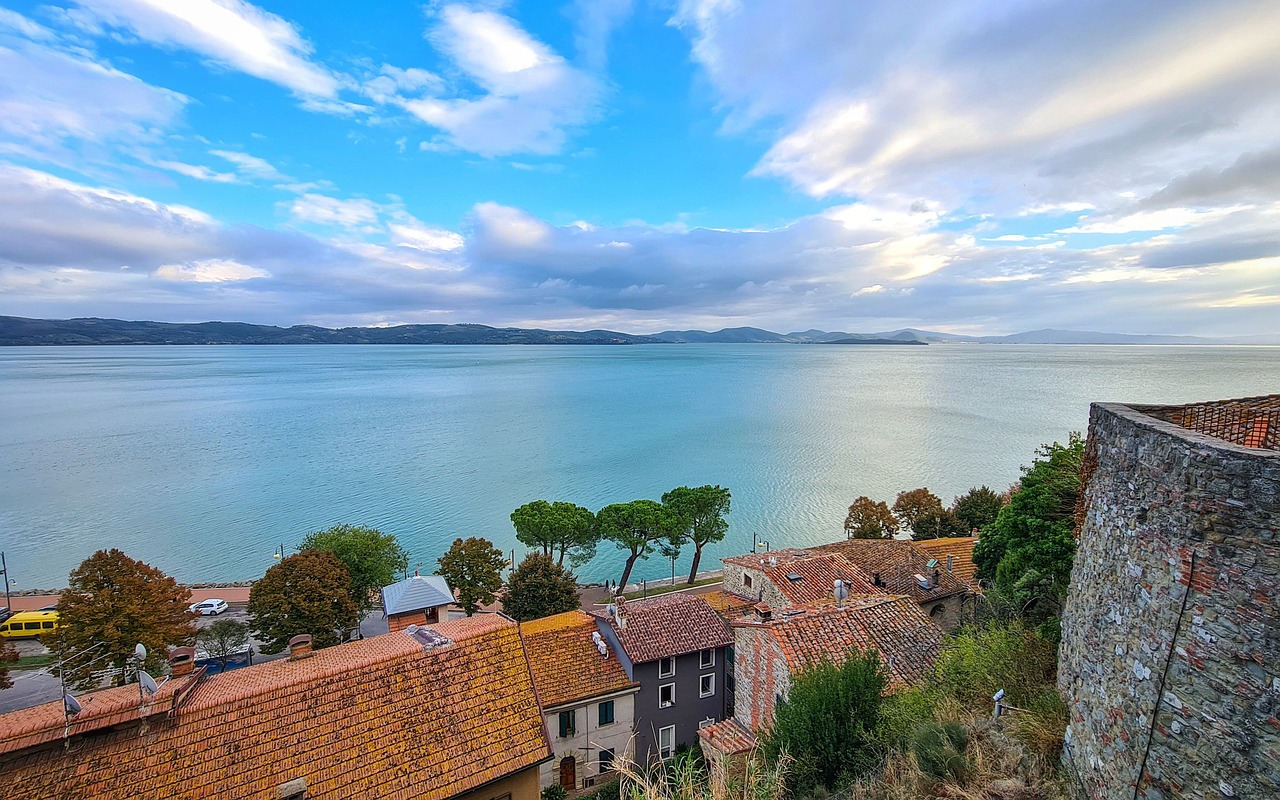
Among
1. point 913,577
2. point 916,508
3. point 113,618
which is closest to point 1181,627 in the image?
point 913,577

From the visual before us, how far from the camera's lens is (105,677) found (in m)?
20.8

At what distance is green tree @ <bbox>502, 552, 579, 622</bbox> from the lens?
2702 centimetres

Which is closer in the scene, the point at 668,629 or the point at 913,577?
the point at 668,629

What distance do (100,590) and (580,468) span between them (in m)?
45.0

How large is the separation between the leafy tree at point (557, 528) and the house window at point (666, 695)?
1560 centimetres

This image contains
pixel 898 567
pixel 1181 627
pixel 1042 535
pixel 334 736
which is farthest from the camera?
pixel 898 567

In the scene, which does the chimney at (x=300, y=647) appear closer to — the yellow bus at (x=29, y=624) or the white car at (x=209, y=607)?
the white car at (x=209, y=607)

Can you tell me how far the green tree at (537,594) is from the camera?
27.0m

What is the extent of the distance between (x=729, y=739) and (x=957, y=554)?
20.2m

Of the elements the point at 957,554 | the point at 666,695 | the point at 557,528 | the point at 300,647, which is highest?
the point at 300,647

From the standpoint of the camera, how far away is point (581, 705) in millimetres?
18156

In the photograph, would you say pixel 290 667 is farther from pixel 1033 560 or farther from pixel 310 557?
pixel 1033 560

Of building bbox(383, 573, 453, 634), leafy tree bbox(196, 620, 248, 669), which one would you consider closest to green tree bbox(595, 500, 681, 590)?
building bbox(383, 573, 453, 634)

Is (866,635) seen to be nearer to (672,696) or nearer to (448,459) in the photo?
(672,696)
